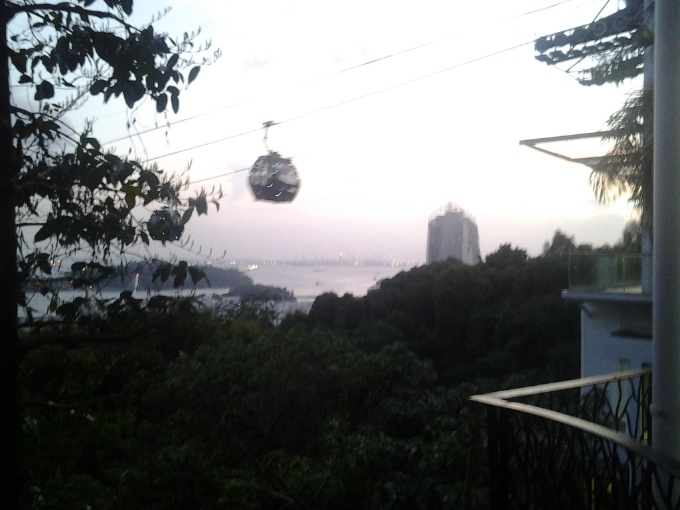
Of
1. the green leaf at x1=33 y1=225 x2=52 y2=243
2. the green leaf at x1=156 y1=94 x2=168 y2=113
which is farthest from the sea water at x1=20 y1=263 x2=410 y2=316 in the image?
the green leaf at x1=156 y1=94 x2=168 y2=113

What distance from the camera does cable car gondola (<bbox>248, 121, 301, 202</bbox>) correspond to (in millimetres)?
6484

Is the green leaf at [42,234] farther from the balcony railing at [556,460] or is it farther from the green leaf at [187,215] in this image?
the balcony railing at [556,460]

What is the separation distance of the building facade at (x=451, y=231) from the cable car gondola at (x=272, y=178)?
1052 cm

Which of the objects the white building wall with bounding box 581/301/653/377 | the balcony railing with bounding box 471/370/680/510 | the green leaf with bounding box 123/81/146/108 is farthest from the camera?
the white building wall with bounding box 581/301/653/377

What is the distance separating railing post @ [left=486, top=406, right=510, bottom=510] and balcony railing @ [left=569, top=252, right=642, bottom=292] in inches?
341

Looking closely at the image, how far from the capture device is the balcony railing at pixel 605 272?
11.3 meters

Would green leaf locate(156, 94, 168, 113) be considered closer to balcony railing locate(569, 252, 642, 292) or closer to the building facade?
balcony railing locate(569, 252, 642, 292)

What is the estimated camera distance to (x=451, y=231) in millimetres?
17156

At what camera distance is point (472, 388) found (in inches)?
346

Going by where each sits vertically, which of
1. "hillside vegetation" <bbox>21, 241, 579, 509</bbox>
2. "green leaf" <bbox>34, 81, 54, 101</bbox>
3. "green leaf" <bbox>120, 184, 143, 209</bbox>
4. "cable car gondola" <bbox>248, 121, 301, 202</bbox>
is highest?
"cable car gondola" <bbox>248, 121, 301, 202</bbox>

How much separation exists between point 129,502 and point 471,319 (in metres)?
16.8

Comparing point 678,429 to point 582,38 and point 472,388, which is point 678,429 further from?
point 582,38

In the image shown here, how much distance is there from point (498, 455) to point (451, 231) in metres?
13.9

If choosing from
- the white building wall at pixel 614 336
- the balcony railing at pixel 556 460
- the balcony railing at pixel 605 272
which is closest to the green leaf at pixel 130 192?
the balcony railing at pixel 556 460
